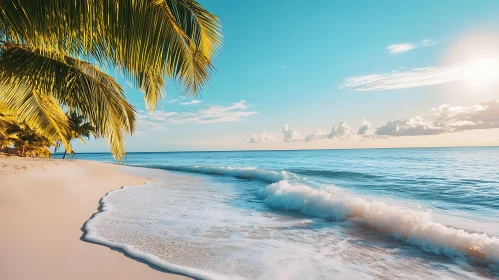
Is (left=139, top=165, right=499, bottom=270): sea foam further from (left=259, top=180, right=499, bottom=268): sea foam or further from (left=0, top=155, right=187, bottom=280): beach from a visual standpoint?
(left=0, top=155, right=187, bottom=280): beach

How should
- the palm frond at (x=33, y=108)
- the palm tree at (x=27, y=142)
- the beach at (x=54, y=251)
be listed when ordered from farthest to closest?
the palm tree at (x=27, y=142) < the palm frond at (x=33, y=108) < the beach at (x=54, y=251)

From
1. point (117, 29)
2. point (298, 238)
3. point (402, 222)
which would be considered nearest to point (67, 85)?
point (117, 29)

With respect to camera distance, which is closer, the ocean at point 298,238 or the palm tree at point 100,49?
the palm tree at point 100,49

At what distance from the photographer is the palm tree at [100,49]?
258cm

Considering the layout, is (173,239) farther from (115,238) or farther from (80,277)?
(80,277)

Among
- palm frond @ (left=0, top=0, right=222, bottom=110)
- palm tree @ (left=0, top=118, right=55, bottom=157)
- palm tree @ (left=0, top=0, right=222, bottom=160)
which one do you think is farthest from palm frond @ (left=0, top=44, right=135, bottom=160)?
palm tree @ (left=0, top=118, right=55, bottom=157)

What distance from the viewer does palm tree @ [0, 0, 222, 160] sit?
2.58 metres

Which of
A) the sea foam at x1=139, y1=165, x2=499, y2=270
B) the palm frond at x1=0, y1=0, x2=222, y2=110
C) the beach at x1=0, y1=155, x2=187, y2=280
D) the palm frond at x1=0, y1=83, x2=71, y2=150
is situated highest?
the palm frond at x1=0, y1=0, x2=222, y2=110

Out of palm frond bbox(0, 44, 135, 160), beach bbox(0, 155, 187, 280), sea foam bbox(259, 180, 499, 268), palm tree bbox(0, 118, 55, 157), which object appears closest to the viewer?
beach bbox(0, 155, 187, 280)

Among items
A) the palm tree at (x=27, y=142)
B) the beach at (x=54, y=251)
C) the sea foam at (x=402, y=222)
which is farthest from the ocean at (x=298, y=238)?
the palm tree at (x=27, y=142)

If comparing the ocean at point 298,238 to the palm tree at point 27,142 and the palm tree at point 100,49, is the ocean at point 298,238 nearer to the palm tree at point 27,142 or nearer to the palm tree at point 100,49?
the palm tree at point 100,49

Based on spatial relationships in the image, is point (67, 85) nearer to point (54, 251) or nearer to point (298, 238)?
point (54, 251)

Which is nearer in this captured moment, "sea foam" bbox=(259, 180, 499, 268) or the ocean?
the ocean

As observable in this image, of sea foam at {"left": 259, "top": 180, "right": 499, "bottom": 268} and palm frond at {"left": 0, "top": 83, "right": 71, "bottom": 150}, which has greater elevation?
palm frond at {"left": 0, "top": 83, "right": 71, "bottom": 150}
